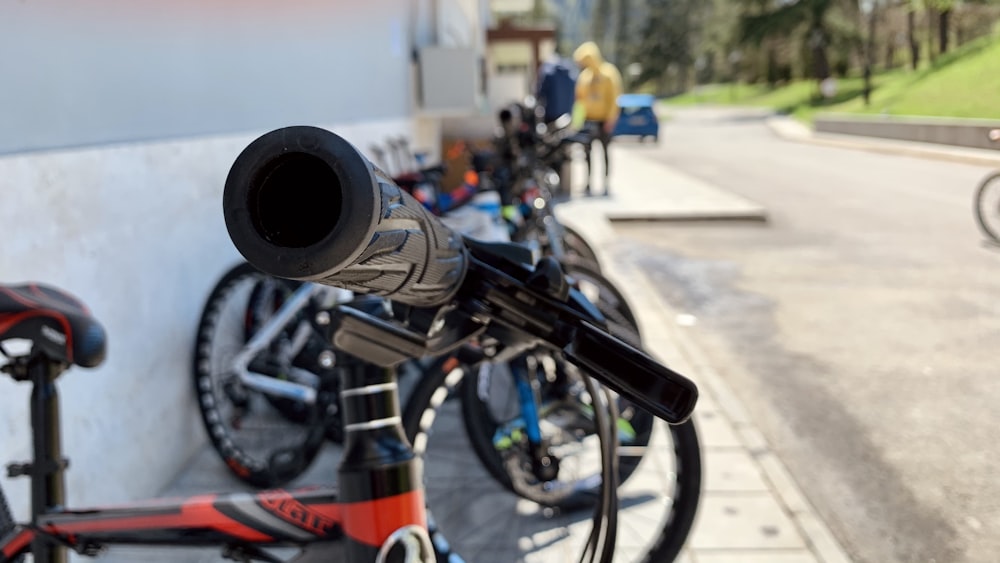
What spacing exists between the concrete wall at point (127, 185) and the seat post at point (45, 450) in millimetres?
537

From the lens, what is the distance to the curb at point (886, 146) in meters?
2.86

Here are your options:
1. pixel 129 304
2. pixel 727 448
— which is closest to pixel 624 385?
pixel 129 304

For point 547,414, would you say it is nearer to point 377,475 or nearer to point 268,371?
point 377,475

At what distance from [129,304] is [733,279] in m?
5.22

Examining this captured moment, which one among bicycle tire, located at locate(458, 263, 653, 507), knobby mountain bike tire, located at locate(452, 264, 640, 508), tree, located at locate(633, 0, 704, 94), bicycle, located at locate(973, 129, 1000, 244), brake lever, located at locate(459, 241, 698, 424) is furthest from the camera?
tree, located at locate(633, 0, 704, 94)

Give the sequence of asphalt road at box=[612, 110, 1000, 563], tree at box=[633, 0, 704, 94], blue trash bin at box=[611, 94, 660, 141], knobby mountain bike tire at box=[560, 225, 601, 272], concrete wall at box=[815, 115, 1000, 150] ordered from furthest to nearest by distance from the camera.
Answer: tree at box=[633, 0, 704, 94], blue trash bin at box=[611, 94, 660, 141], knobby mountain bike tire at box=[560, 225, 601, 272], asphalt road at box=[612, 110, 1000, 563], concrete wall at box=[815, 115, 1000, 150]

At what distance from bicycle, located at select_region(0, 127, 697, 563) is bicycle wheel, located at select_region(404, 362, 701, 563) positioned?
406 millimetres

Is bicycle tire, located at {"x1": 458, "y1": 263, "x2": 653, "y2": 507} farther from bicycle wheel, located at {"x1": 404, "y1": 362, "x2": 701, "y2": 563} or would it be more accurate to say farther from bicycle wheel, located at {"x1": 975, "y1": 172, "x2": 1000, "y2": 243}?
bicycle wheel, located at {"x1": 975, "y1": 172, "x2": 1000, "y2": 243}

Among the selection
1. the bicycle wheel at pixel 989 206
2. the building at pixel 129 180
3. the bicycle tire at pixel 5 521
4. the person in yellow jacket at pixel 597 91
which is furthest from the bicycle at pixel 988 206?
the bicycle tire at pixel 5 521

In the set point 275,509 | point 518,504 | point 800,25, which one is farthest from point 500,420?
point 800,25

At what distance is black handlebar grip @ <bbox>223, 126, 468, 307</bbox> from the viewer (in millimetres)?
794

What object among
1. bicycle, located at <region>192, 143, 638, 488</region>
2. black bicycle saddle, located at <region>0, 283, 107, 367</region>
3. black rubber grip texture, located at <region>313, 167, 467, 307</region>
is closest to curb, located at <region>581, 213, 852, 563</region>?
bicycle, located at <region>192, 143, 638, 488</region>

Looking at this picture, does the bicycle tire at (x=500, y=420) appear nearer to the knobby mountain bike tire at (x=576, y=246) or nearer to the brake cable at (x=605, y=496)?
the brake cable at (x=605, y=496)

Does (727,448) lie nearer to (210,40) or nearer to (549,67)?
(210,40)
